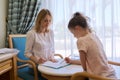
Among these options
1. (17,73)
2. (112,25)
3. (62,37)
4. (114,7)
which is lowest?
(17,73)

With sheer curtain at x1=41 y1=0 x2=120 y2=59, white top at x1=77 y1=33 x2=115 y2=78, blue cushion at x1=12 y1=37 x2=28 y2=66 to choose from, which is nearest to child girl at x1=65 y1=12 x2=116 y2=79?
white top at x1=77 y1=33 x2=115 y2=78

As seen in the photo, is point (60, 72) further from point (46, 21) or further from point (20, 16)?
point (20, 16)

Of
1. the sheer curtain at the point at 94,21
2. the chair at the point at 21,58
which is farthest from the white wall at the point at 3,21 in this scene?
the sheer curtain at the point at 94,21

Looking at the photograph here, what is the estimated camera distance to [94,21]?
2.84 metres

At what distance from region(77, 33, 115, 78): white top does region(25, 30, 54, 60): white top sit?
31.7 inches

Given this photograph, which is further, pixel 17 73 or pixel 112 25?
pixel 112 25

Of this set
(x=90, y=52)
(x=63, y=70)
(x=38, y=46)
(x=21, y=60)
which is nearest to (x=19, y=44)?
(x=21, y=60)

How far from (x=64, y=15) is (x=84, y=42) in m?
1.54

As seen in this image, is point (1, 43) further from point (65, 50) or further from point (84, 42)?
point (84, 42)

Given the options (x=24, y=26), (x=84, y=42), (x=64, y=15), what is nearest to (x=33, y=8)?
(x=24, y=26)

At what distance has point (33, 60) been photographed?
220 centimetres

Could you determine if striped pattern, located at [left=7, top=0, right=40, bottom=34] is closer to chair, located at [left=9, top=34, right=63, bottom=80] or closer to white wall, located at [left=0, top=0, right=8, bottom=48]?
white wall, located at [left=0, top=0, right=8, bottom=48]

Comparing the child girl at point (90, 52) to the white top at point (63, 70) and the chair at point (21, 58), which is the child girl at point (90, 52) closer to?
the white top at point (63, 70)

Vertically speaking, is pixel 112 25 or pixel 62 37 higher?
pixel 112 25
